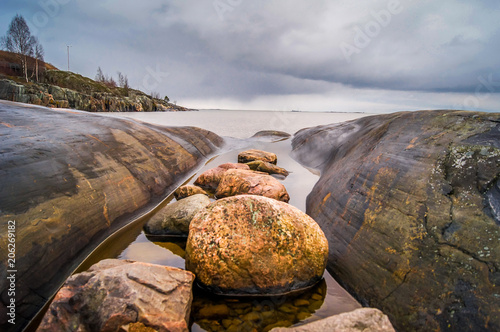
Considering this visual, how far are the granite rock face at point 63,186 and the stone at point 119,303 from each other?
845 mm

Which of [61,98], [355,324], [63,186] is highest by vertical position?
[61,98]

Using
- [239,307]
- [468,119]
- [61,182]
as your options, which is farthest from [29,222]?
[468,119]

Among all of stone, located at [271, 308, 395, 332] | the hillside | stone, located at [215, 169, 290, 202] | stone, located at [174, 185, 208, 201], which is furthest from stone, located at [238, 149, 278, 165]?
the hillside

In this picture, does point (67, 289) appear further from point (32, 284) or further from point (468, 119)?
point (468, 119)

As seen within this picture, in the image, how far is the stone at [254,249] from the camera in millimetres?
2793

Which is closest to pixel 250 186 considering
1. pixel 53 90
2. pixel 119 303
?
pixel 119 303

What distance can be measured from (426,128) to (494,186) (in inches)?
60.0

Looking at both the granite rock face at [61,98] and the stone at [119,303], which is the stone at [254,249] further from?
the granite rock face at [61,98]

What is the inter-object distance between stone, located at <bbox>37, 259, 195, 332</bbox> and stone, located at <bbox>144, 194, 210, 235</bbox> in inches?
67.5

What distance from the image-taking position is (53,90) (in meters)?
45.3

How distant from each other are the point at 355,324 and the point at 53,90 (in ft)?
191

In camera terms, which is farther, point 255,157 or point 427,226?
point 255,157

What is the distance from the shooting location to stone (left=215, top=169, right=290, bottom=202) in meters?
5.21

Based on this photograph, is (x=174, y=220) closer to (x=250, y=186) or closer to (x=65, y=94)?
(x=250, y=186)
